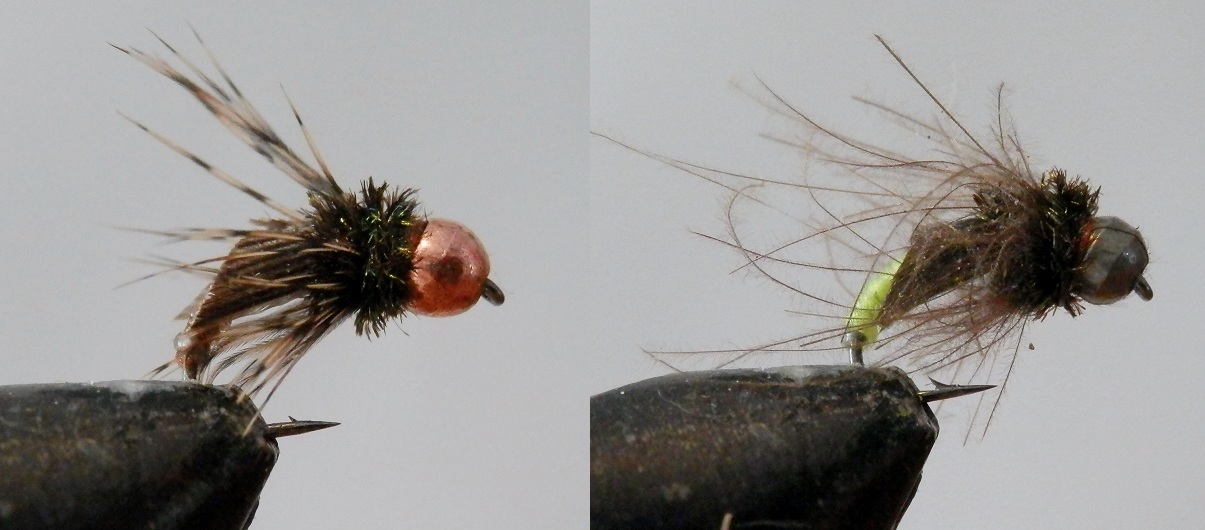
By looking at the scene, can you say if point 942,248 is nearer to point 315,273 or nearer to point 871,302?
point 871,302

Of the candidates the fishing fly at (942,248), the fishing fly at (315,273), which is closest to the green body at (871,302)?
the fishing fly at (942,248)

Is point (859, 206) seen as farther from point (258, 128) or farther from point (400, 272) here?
point (258, 128)

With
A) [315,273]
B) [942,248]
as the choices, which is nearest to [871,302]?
[942,248]

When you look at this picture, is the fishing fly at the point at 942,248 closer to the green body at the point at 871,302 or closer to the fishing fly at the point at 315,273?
the green body at the point at 871,302

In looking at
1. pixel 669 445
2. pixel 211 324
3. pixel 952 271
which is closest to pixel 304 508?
pixel 211 324

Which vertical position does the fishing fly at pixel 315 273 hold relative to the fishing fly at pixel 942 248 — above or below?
below

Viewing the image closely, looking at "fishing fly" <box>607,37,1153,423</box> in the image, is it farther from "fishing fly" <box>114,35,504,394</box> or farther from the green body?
"fishing fly" <box>114,35,504,394</box>
